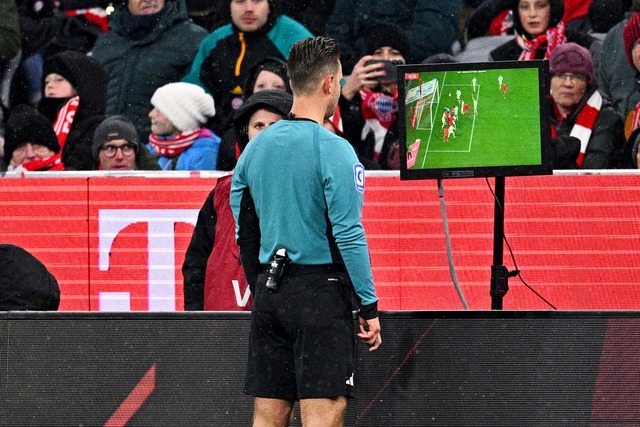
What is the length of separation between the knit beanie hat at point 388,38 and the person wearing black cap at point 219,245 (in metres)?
2.20

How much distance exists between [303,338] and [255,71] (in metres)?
3.28

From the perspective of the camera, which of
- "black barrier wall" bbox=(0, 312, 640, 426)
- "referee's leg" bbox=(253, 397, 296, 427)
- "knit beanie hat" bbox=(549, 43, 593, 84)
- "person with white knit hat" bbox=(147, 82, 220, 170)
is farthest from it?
"person with white knit hat" bbox=(147, 82, 220, 170)

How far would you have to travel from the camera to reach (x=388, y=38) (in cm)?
803

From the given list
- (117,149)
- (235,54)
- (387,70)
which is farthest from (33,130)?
(387,70)

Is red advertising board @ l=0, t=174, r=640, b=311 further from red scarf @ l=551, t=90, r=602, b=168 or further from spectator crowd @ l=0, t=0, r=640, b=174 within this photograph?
red scarf @ l=551, t=90, r=602, b=168

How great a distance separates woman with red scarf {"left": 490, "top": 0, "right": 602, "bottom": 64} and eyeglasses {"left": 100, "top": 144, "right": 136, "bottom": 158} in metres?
2.54

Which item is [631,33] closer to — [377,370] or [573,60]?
[573,60]

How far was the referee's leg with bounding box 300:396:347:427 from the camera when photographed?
4.65 meters

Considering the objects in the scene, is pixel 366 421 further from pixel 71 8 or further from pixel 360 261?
pixel 71 8

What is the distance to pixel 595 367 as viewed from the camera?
5.63m

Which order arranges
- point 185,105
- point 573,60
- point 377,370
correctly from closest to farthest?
point 377,370 < point 573,60 < point 185,105

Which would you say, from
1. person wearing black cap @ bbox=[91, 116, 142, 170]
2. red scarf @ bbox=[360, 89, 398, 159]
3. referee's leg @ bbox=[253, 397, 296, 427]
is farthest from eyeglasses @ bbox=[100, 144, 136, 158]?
referee's leg @ bbox=[253, 397, 296, 427]

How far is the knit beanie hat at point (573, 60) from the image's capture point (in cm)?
751

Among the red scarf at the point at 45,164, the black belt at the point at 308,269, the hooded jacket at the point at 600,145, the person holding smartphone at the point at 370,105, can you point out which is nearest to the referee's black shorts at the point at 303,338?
the black belt at the point at 308,269
